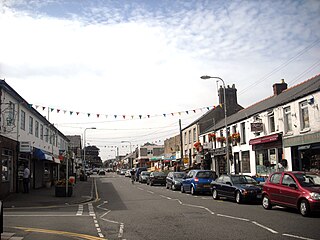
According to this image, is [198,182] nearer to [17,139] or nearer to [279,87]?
[279,87]

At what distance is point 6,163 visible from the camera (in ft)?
74.7

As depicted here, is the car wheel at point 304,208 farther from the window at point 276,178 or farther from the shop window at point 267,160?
the shop window at point 267,160

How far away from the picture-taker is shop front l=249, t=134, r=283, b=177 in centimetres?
2441

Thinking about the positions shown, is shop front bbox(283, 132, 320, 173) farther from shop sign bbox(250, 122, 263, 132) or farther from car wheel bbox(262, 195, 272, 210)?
car wheel bbox(262, 195, 272, 210)

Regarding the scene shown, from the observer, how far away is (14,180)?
24.3m

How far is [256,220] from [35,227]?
6921mm

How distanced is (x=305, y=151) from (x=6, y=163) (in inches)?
714

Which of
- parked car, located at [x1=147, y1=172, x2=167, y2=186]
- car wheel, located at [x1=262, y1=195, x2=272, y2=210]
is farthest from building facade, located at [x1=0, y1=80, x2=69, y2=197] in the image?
car wheel, located at [x1=262, y1=195, x2=272, y2=210]

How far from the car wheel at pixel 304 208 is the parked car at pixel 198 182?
→ 11.0 meters

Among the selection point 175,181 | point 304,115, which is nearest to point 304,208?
point 304,115

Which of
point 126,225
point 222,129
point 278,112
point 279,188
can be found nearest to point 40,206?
point 126,225

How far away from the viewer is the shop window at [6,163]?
21953 millimetres

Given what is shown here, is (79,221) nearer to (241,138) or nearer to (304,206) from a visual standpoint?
(304,206)

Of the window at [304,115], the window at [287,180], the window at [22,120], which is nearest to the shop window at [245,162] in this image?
the window at [304,115]
